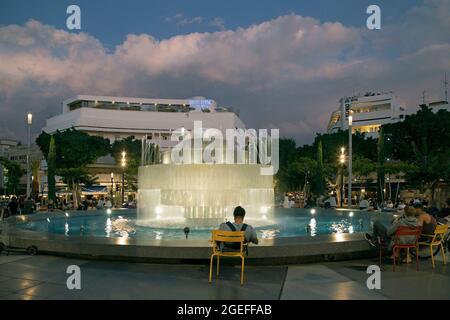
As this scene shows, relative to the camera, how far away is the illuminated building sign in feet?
317

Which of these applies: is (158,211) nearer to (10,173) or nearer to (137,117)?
(10,173)

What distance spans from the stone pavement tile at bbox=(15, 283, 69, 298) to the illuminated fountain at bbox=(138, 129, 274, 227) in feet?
30.1

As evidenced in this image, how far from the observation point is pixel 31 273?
724 cm

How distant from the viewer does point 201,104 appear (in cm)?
9706

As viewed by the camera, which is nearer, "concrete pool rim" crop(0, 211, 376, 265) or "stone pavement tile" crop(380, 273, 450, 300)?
"stone pavement tile" crop(380, 273, 450, 300)

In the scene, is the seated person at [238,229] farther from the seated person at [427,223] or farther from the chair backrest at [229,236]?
the seated person at [427,223]

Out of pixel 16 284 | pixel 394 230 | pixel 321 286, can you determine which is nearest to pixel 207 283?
pixel 321 286

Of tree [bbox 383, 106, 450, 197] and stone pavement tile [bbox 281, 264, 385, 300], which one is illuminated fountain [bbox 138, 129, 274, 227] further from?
tree [bbox 383, 106, 450, 197]

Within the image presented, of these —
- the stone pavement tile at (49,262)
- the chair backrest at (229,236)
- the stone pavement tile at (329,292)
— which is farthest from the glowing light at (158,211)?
the stone pavement tile at (329,292)

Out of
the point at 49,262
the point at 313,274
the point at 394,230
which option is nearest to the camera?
the point at 313,274

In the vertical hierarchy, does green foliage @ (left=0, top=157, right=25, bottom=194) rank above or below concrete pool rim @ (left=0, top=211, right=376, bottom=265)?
above

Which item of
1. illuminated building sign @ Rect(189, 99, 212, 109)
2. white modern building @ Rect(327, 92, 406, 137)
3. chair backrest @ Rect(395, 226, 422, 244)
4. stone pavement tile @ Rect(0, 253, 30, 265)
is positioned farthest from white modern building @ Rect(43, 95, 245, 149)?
chair backrest @ Rect(395, 226, 422, 244)

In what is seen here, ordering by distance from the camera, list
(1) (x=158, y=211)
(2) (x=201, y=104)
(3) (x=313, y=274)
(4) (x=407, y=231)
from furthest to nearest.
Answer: (2) (x=201, y=104), (1) (x=158, y=211), (4) (x=407, y=231), (3) (x=313, y=274)
